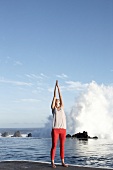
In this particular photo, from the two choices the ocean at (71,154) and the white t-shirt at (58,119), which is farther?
the ocean at (71,154)

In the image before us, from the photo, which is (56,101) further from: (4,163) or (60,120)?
(4,163)

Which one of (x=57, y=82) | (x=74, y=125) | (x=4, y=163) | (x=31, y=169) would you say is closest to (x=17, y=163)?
(x=4, y=163)

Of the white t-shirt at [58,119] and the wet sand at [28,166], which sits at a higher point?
the white t-shirt at [58,119]

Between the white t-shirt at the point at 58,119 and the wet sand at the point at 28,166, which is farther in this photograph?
the wet sand at the point at 28,166

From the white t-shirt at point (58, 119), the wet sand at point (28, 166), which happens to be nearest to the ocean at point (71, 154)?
the wet sand at point (28, 166)

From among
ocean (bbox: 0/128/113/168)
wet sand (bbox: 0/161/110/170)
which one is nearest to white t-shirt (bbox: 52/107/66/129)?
wet sand (bbox: 0/161/110/170)

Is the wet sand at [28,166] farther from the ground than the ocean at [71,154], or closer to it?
closer to it

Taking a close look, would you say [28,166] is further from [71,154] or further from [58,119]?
[71,154]

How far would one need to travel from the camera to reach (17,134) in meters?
84.4

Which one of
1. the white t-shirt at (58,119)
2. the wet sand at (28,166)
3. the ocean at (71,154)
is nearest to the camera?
the white t-shirt at (58,119)

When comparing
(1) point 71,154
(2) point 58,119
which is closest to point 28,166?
(2) point 58,119

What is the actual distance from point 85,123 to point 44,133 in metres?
11.2

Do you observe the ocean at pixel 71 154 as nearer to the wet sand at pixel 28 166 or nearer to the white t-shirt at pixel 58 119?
the wet sand at pixel 28 166

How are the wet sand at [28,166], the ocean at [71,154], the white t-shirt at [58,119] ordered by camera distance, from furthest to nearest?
the ocean at [71,154]
the wet sand at [28,166]
the white t-shirt at [58,119]
